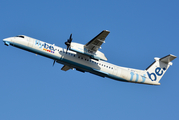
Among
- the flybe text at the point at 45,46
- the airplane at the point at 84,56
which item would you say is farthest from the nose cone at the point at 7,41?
the flybe text at the point at 45,46

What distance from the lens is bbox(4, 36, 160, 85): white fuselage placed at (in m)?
26.8

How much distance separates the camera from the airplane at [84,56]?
1040 inches

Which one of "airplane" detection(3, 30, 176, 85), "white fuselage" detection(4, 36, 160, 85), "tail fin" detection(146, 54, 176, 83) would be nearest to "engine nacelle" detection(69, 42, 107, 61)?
"airplane" detection(3, 30, 176, 85)

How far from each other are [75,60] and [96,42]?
328 centimetres

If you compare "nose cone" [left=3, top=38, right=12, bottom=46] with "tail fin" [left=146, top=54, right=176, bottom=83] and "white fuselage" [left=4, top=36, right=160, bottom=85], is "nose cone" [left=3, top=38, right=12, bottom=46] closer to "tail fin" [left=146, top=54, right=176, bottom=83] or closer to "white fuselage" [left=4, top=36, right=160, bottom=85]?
"white fuselage" [left=4, top=36, right=160, bottom=85]

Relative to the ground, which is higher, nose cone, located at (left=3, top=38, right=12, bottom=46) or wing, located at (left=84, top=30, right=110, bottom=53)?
wing, located at (left=84, top=30, right=110, bottom=53)

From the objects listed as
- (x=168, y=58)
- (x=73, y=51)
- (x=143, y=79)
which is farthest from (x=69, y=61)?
(x=168, y=58)

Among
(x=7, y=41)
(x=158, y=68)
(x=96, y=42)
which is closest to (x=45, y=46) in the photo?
(x=7, y=41)

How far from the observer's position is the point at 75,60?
89.7 feet

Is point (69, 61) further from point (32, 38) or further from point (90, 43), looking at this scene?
point (32, 38)

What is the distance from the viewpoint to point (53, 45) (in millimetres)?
27609

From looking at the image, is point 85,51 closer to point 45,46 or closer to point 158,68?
point 45,46

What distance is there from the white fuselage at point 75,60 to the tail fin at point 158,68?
2.11 meters

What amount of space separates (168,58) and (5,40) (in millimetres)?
19100
